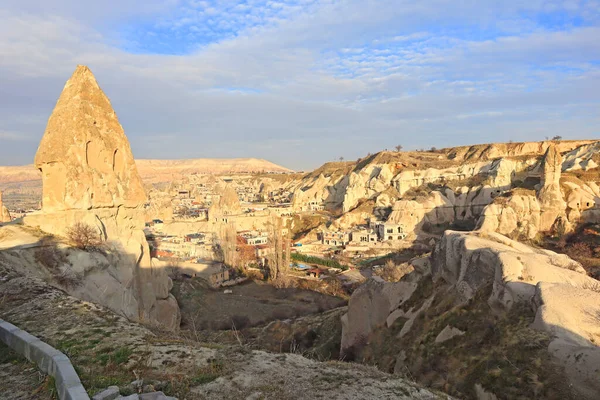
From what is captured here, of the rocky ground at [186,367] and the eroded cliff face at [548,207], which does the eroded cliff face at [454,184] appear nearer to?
the eroded cliff face at [548,207]

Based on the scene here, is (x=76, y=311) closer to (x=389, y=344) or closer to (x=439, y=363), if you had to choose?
(x=439, y=363)

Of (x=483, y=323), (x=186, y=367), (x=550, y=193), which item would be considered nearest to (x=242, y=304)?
(x=483, y=323)

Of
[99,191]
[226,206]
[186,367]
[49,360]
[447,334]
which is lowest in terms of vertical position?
[226,206]

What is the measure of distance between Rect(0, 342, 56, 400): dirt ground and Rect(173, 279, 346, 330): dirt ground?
13163mm

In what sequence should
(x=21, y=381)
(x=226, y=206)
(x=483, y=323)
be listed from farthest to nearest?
(x=226, y=206)
(x=483, y=323)
(x=21, y=381)

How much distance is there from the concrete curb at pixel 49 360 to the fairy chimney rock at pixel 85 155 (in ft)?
25.2

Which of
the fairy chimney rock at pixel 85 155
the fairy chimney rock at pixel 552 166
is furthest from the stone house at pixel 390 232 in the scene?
the fairy chimney rock at pixel 85 155

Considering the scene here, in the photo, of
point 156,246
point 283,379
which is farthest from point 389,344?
point 156,246

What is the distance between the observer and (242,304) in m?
23.8

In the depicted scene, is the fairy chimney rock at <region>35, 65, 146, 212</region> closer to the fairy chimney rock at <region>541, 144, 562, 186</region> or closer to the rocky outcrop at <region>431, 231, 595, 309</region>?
the rocky outcrop at <region>431, 231, 595, 309</region>

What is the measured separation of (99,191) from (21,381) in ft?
31.4

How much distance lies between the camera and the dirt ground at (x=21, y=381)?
3.99m

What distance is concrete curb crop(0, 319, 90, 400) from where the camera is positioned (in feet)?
12.0

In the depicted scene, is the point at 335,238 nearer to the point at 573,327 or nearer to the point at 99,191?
the point at 99,191
